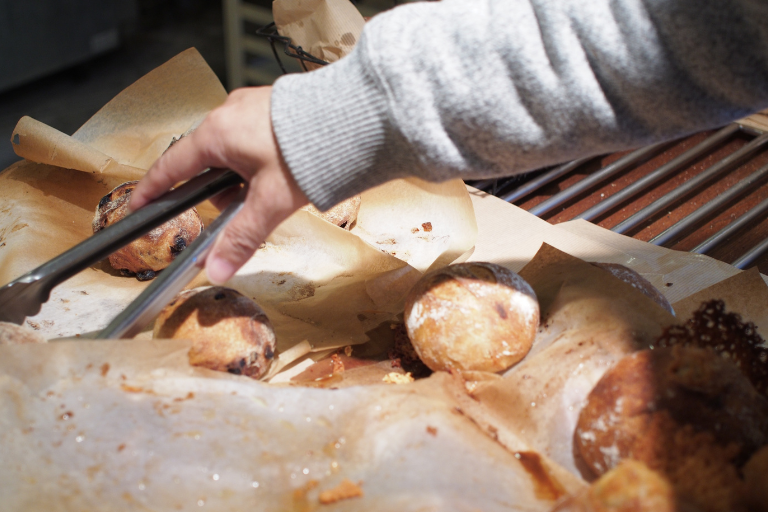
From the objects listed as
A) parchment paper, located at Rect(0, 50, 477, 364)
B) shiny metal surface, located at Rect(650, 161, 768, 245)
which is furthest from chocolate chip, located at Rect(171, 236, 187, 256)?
shiny metal surface, located at Rect(650, 161, 768, 245)

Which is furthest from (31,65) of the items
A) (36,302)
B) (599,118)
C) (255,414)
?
(599,118)

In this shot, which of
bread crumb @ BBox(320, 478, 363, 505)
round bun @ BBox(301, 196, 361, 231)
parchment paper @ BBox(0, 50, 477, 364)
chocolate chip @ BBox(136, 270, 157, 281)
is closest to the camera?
bread crumb @ BBox(320, 478, 363, 505)

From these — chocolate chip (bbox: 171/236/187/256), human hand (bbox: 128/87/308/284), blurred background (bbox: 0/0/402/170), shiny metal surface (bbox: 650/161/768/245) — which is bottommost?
shiny metal surface (bbox: 650/161/768/245)

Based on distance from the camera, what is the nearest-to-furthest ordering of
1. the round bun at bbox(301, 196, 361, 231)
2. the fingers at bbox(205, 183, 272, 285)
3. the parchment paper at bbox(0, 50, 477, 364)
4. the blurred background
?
the fingers at bbox(205, 183, 272, 285) < the parchment paper at bbox(0, 50, 477, 364) < the round bun at bbox(301, 196, 361, 231) < the blurred background

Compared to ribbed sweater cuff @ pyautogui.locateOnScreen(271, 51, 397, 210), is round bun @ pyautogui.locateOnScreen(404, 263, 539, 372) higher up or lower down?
lower down

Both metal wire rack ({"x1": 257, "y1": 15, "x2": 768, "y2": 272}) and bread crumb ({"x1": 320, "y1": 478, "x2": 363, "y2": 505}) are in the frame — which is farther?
metal wire rack ({"x1": 257, "y1": 15, "x2": 768, "y2": 272})

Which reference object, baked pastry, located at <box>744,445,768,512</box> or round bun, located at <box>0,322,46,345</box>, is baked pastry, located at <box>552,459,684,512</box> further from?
round bun, located at <box>0,322,46,345</box>

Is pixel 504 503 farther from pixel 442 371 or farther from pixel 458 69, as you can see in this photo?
pixel 458 69
